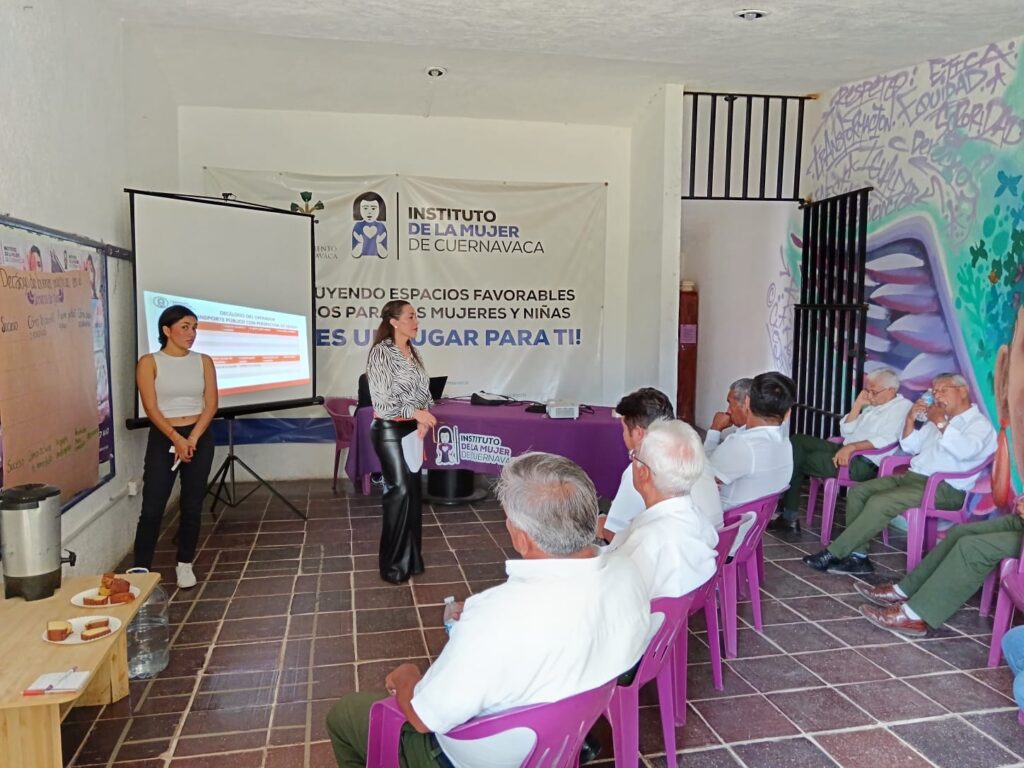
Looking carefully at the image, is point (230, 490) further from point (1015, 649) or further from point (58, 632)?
point (1015, 649)

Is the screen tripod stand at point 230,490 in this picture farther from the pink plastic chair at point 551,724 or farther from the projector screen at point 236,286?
the pink plastic chair at point 551,724

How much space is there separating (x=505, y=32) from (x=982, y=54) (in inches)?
104

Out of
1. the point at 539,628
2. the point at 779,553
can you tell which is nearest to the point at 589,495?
the point at 539,628

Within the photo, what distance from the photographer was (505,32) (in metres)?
4.01

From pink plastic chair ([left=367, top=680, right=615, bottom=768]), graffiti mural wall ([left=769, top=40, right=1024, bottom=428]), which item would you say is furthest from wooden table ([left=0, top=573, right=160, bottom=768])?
graffiti mural wall ([left=769, top=40, right=1024, bottom=428])

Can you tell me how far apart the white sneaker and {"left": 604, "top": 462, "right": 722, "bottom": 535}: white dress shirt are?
7.00ft

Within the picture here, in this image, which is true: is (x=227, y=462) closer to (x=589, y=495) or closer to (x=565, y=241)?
(x=565, y=241)

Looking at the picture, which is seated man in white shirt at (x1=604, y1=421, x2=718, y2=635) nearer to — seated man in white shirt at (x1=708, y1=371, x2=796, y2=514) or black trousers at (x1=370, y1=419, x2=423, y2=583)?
seated man in white shirt at (x1=708, y1=371, x2=796, y2=514)

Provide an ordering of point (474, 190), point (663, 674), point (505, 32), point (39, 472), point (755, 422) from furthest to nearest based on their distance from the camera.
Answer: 1. point (474, 190)
2. point (505, 32)
3. point (755, 422)
4. point (39, 472)
5. point (663, 674)

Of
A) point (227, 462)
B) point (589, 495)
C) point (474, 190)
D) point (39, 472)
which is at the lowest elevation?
point (227, 462)

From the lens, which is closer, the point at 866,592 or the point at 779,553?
the point at 866,592

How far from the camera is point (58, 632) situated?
2.16m

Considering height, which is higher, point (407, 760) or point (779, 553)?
point (407, 760)

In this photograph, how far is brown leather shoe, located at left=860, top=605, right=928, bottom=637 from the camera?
127 inches
